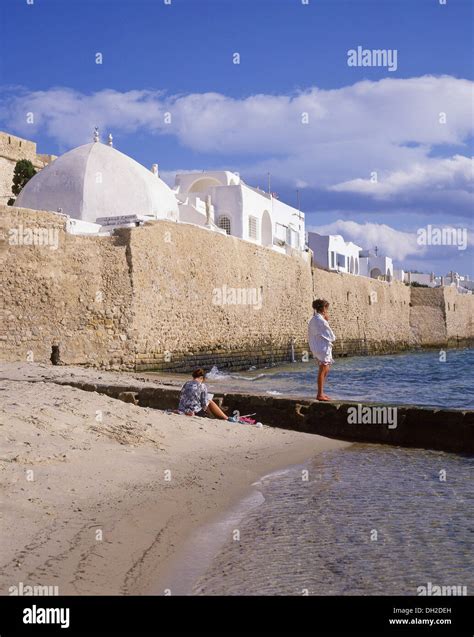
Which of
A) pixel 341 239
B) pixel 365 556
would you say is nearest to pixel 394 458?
pixel 365 556

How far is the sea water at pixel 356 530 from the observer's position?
12.6ft

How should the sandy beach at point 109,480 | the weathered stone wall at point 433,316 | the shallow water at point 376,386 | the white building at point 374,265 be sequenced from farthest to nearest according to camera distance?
the white building at point 374,265, the weathered stone wall at point 433,316, the shallow water at point 376,386, the sandy beach at point 109,480

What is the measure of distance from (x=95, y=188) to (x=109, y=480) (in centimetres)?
1747

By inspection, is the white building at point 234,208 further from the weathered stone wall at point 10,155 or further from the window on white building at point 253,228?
the weathered stone wall at point 10,155

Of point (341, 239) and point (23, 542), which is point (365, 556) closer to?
point (23, 542)

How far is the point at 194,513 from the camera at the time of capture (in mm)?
5059

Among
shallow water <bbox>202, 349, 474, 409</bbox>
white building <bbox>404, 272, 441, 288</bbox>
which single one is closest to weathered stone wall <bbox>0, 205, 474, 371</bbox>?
shallow water <bbox>202, 349, 474, 409</bbox>

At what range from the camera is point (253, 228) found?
36.9 meters

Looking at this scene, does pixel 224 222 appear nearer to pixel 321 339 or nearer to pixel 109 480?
pixel 321 339

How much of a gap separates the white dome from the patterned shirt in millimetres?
13084

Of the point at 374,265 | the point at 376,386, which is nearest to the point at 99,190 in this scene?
the point at 376,386

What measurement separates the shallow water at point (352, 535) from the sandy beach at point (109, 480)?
0.35 metres

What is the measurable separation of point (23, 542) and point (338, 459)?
13.1 ft

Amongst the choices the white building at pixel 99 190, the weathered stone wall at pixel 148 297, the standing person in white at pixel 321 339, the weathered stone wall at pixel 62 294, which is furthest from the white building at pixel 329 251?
the standing person in white at pixel 321 339
